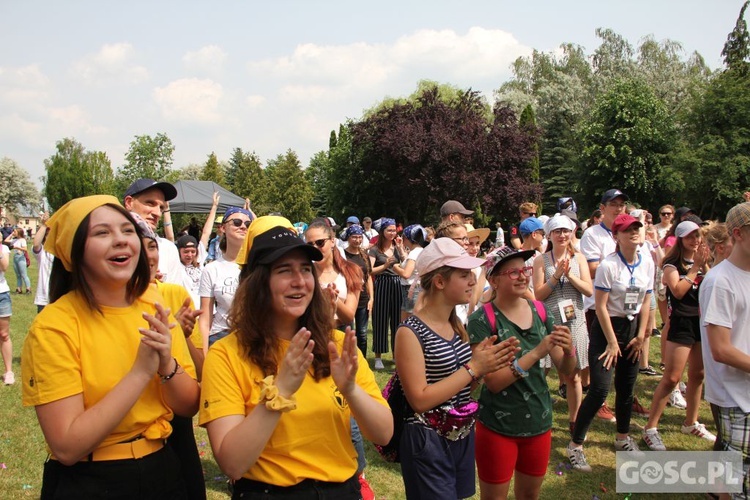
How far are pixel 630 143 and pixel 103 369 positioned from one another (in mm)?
39961

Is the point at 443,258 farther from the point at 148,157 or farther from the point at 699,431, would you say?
the point at 148,157

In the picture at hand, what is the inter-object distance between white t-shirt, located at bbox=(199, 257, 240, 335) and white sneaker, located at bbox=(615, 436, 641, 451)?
12.8 feet

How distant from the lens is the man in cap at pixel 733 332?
128 inches

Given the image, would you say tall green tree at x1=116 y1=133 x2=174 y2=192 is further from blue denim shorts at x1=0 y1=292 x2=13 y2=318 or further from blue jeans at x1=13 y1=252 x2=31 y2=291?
blue denim shorts at x1=0 y1=292 x2=13 y2=318

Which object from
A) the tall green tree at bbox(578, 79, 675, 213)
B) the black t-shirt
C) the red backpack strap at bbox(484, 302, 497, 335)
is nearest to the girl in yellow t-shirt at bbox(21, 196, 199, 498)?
the red backpack strap at bbox(484, 302, 497, 335)

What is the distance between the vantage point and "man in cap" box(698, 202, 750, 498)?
10.7 ft

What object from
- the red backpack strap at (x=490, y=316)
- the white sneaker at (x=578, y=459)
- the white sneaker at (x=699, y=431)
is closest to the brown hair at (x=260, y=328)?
the red backpack strap at (x=490, y=316)

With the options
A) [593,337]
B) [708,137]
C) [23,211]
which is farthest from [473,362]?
[23,211]

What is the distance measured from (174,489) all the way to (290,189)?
49.0m

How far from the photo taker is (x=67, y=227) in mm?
2160

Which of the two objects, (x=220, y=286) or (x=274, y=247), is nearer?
(x=274, y=247)

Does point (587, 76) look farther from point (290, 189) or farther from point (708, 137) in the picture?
point (290, 189)

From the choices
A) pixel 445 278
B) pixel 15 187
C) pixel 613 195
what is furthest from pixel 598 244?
pixel 15 187

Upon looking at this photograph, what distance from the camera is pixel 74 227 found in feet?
7.06
